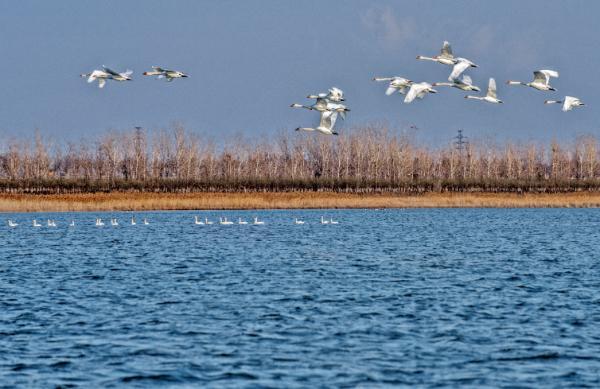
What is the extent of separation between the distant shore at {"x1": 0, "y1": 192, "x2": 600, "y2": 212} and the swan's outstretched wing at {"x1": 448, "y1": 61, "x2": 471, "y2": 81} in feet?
143

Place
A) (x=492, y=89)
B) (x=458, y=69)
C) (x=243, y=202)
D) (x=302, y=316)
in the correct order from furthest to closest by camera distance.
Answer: (x=243, y=202), (x=492, y=89), (x=458, y=69), (x=302, y=316)

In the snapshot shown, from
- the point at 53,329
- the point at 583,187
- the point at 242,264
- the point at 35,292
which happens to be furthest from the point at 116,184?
the point at 53,329

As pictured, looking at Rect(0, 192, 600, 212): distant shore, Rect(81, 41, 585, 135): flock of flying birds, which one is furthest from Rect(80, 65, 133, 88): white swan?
Rect(0, 192, 600, 212): distant shore

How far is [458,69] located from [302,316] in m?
6.83

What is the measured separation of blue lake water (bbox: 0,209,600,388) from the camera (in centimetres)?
1493

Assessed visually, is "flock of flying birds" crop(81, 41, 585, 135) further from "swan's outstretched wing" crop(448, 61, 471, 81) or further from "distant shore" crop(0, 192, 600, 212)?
"distant shore" crop(0, 192, 600, 212)

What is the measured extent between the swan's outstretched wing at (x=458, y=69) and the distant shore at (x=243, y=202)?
43.7 metres

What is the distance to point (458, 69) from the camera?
23.4 metres

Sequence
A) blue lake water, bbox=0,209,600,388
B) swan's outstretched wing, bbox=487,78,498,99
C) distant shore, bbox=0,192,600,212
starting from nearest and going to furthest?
blue lake water, bbox=0,209,600,388 < swan's outstretched wing, bbox=487,78,498,99 < distant shore, bbox=0,192,600,212

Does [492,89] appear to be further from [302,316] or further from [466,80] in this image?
[302,316]

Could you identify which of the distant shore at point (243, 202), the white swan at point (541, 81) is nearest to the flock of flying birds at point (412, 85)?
the white swan at point (541, 81)

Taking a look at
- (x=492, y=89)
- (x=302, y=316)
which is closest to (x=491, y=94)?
(x=492, y=89)

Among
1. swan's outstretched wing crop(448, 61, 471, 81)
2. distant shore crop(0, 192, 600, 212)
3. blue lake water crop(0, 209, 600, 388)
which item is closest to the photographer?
blue lake water crop(0, 209, 600, 388)

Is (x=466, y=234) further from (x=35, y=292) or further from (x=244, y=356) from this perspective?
(x=244, y=356)
